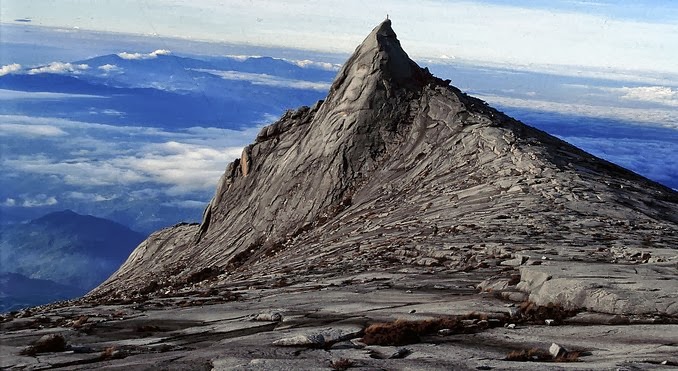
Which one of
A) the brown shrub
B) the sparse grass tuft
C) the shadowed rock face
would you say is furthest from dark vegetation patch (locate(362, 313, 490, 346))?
the shadowed rock face

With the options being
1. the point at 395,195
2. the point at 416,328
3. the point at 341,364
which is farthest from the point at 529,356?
the point at 395,195

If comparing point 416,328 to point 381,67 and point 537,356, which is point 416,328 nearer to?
point 537,356

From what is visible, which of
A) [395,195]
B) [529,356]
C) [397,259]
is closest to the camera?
[529,356]

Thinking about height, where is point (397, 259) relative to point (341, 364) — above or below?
above

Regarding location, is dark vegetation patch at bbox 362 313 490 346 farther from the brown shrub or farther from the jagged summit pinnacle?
the jagged summit pinnacle

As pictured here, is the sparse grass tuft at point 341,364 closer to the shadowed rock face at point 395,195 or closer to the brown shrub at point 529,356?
the brown shrub at point 529,356

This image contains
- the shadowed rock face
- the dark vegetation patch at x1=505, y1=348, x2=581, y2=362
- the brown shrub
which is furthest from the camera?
the shadowed rock face

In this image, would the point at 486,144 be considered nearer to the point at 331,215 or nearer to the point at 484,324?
the point at 331,215
